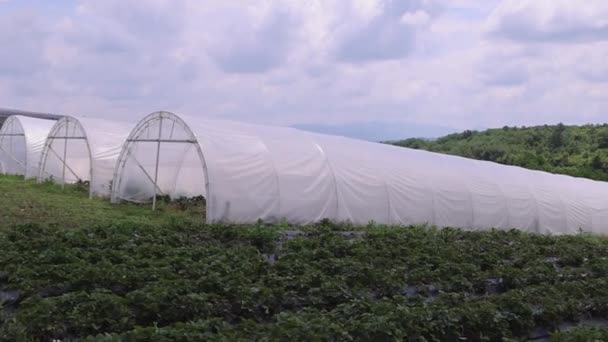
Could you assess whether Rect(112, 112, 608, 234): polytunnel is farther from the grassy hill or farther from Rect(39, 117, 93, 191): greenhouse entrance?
Rect(39, 117, 93, 191): greenhouse entrance

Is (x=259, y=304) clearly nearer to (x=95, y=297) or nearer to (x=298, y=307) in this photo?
(x=298, y=307)

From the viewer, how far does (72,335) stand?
16.7 feet

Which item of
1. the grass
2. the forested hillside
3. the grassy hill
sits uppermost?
the forested hillside

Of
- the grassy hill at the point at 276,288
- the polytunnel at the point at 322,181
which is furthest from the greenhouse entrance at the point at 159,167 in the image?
the grassy hill at the point at 276,288

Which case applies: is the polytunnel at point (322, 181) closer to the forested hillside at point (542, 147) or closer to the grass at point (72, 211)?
the grass at point (72, 211)

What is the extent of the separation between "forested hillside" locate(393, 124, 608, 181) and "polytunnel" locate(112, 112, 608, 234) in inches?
655

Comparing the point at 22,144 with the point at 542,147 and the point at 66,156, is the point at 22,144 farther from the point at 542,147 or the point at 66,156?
the point at 542,147

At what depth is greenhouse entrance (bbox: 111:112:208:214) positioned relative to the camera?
16.8 meters

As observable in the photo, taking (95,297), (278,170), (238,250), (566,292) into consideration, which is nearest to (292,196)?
(278,170)

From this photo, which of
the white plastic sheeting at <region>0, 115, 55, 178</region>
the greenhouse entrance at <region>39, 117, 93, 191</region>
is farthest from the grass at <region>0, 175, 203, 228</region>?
the white plastic sheeting at <region>0, 115, 55, 178</region>

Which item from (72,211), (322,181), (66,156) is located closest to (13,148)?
(66,156)

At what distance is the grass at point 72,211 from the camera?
505 inches

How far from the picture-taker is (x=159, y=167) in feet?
59.0

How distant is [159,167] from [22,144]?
1099cm
